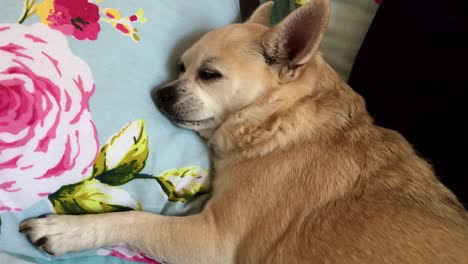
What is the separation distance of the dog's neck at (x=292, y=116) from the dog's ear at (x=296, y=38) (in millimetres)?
57

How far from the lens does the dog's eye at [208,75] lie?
1.35m

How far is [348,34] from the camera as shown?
67.9 inches

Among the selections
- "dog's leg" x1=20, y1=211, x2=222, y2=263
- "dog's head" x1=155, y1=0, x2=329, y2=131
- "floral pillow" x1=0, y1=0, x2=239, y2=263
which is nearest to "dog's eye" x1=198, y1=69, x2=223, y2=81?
"dog's head" x1=155, y1=0, x2=329, y2=131

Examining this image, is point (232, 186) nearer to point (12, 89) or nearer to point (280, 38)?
point (280, 38)

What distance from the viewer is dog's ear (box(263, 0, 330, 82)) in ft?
3.98

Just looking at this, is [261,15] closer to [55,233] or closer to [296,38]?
[296,38]

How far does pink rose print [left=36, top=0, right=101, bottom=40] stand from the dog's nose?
24cm

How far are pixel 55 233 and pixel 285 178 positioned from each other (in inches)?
23.6

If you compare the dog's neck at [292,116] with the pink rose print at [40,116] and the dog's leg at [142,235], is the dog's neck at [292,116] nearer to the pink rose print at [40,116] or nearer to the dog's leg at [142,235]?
the dog's leg at [142,235]

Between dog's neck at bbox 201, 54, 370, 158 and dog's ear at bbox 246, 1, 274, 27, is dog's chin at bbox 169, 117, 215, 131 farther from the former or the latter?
dog's ear at bbox 246, 1, 274, 27

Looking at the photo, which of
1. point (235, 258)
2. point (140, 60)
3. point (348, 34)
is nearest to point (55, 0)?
point (140, 60)

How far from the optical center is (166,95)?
51.4 inches

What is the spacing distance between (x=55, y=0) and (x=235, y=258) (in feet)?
2.62

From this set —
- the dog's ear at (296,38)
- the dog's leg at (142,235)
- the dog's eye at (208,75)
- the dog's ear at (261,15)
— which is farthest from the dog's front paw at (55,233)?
the dog's ear at (261,15)
